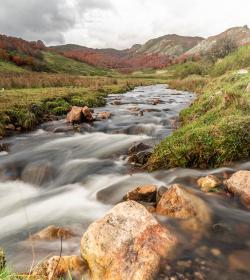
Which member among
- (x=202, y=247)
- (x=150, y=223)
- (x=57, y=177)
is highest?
(x=150, y=223)

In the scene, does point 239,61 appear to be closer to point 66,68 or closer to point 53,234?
point 53,234

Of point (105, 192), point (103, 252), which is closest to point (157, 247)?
point (103, 252)

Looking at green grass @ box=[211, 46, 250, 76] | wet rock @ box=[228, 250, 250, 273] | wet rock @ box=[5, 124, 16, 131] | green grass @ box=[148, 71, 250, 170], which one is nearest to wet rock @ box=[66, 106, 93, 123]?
wet rock @ box=[5, 124, 16, 131]

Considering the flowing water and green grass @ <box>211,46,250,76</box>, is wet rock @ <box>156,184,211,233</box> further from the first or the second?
green grass @ <box>211,46,250,76</box>

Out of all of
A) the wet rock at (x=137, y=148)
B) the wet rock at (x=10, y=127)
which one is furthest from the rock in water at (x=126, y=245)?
the wet rock at (x=10, y=127)

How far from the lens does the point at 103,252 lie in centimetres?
446

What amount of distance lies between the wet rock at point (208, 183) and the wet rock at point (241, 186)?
38 centimetres

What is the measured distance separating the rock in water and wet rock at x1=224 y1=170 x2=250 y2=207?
8.35ft

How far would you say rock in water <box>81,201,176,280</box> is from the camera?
13.9 feet

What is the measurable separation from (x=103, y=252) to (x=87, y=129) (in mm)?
12976

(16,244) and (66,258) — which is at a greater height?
(66,258)

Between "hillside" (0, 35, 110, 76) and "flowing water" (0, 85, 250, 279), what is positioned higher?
"hillside" (0, 35, 110, 76)

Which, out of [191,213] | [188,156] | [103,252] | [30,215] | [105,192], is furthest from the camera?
[188,156]

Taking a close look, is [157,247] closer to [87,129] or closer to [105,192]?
[105,192]
